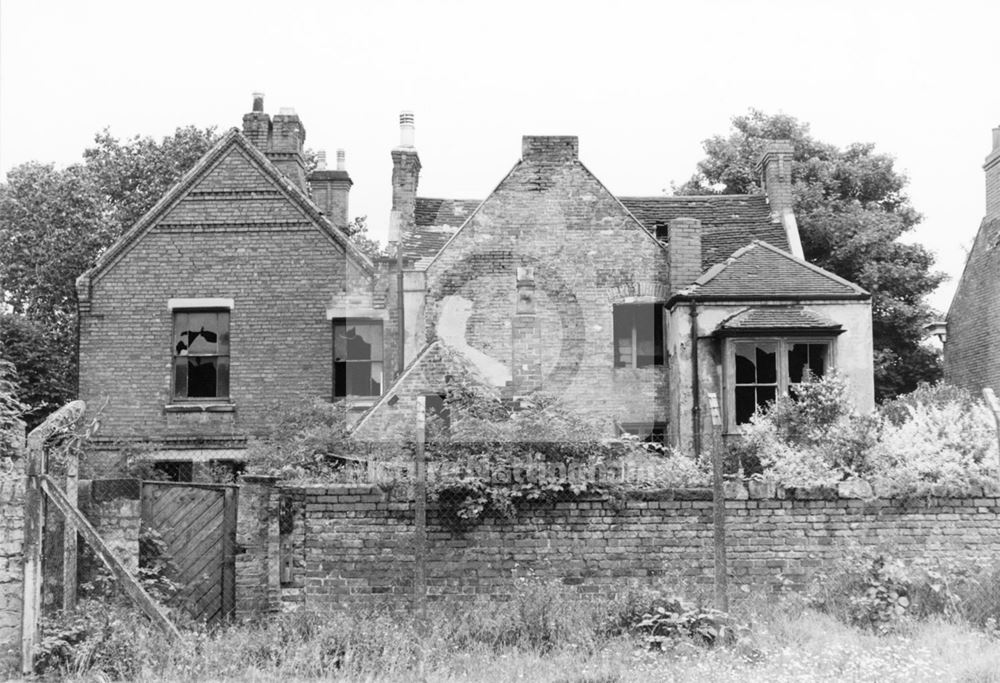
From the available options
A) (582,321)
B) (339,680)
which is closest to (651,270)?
(582,321)

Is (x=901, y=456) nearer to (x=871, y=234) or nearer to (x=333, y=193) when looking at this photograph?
(x=333, y=193)

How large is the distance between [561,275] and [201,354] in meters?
7.52

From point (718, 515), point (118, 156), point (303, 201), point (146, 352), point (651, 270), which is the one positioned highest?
point (118, 156)

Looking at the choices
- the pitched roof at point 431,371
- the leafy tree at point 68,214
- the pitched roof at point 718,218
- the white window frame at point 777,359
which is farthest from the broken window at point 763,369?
the leafy tree at point 68,214

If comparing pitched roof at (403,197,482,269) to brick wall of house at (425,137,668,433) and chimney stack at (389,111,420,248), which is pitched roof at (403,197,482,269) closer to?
chimney stack at (389,111,420,248)

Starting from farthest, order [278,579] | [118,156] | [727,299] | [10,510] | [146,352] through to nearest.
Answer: [118,156], [146,352], [727,299], [278,579], [10,510]

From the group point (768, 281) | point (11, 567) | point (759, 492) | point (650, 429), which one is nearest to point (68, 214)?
point (650, 429)

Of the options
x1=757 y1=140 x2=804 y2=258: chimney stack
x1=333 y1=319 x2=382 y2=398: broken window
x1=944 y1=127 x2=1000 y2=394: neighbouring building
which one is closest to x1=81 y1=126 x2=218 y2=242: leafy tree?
x1=333 y1=319 x2=382 y2=398: broken window

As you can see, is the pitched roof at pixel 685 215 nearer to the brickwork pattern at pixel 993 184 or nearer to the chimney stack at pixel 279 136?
the chimney stack at pixel 279 136

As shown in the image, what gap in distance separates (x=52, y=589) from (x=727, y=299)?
13479 mm

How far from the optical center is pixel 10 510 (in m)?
9.46

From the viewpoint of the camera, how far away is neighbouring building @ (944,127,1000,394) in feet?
86.6

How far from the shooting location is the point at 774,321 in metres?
19.7

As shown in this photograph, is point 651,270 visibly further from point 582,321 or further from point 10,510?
point 10,510
